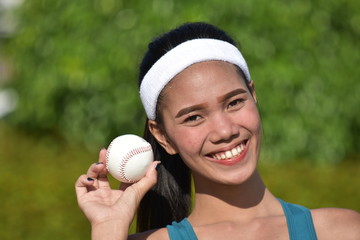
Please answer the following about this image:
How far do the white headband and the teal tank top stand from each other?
0.70 metres

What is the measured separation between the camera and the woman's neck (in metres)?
4.57

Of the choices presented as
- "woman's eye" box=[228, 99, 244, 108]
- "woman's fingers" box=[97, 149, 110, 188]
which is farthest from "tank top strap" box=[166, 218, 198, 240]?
"woman's eye" box=[228, 99, 244, 108]

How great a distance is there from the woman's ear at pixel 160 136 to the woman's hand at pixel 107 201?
0.13 meters

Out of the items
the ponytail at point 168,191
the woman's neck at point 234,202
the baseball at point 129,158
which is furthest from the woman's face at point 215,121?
the ponytail at point 168,191

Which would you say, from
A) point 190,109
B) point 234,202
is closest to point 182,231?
point 234,202

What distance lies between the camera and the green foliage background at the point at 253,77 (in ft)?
39.4

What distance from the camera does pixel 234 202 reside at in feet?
15.0

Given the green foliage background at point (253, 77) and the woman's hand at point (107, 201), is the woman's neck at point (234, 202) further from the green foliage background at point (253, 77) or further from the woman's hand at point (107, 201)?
the green foliage background at point (253, 77)

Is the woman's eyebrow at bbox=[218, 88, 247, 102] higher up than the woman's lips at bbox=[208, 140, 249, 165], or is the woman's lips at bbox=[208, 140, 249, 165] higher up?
the woman's eyebrow at bbox=[218, 88, 247, 102]

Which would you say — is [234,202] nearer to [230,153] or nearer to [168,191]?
[230,153]

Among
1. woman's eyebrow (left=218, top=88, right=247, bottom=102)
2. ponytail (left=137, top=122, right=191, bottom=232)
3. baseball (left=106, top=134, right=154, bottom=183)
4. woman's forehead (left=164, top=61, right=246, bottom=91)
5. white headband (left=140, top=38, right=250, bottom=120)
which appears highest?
white headband (left=140, top=38, right=250, bottom=120)

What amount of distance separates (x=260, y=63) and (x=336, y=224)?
7.90 meters

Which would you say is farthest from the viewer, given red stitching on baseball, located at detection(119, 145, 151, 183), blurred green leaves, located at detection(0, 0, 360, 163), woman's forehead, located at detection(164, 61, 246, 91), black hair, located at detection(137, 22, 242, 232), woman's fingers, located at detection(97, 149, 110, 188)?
blurred green leaves, located at detection(0, 0, 360, 163)

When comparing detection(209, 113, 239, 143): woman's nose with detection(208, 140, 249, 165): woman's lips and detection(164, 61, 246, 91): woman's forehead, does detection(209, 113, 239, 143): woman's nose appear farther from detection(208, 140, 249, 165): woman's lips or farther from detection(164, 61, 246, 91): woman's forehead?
detection(164, 61, 246, 91): woman's forehead
